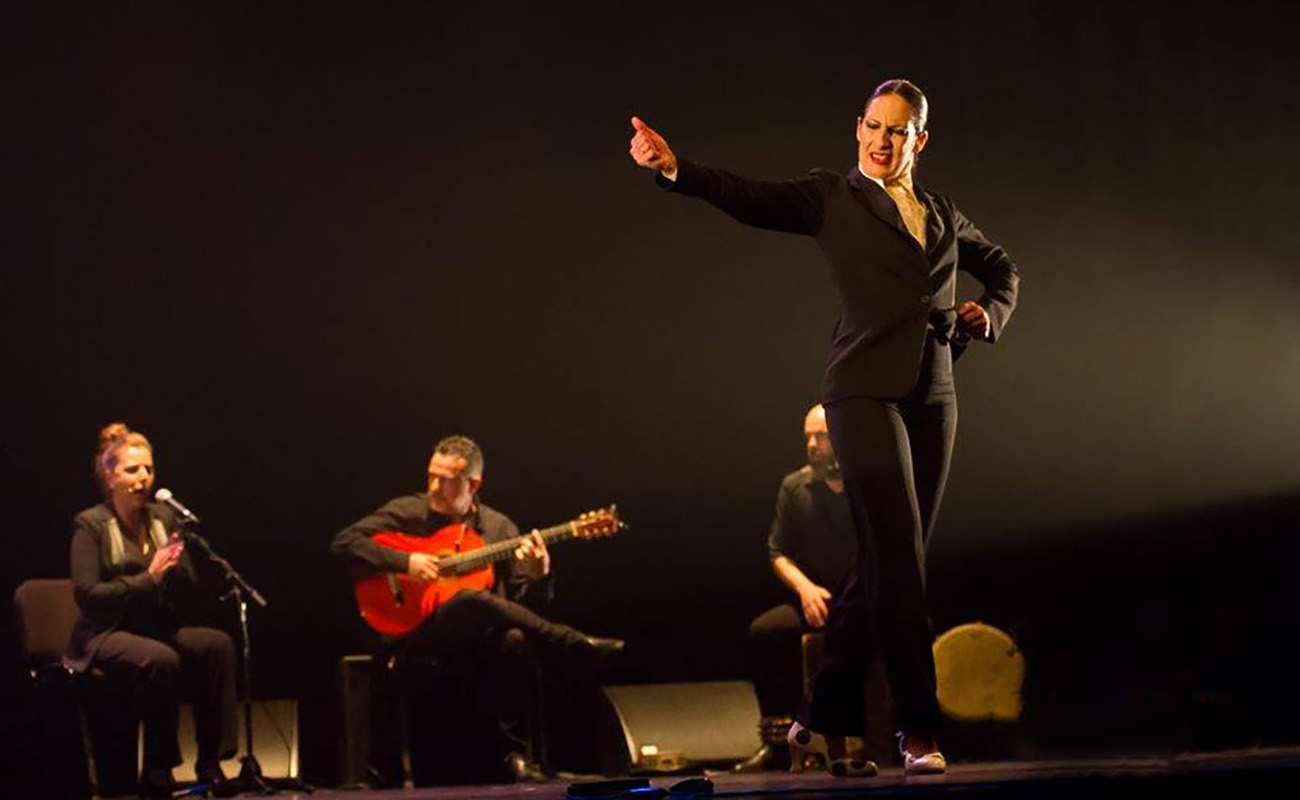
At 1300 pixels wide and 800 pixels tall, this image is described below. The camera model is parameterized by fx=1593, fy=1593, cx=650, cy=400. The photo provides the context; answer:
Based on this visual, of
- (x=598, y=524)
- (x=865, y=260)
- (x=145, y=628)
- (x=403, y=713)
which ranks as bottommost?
(x=403, y=713)

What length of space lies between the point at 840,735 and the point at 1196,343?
3.85 metres

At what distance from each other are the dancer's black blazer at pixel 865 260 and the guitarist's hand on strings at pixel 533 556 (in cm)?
266

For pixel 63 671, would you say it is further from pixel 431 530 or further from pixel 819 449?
pixel 819 449

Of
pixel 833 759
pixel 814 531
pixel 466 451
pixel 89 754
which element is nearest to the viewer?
pixel 833 759

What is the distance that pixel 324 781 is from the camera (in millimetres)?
6652

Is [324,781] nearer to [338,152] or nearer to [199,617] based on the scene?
[199,617]

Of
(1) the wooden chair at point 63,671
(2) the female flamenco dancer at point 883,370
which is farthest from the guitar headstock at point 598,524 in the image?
(2) the female flamenco dancer at point 883,370

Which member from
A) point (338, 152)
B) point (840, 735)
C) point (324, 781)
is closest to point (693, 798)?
point (840, 735)

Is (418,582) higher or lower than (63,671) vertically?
higher

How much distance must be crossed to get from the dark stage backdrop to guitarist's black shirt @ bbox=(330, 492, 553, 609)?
0.60 m

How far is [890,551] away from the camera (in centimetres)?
361

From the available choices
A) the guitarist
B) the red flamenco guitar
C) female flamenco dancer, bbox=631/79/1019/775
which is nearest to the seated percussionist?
the guitarist

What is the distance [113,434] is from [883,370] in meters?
3.55

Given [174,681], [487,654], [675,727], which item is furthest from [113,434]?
[675,727]
